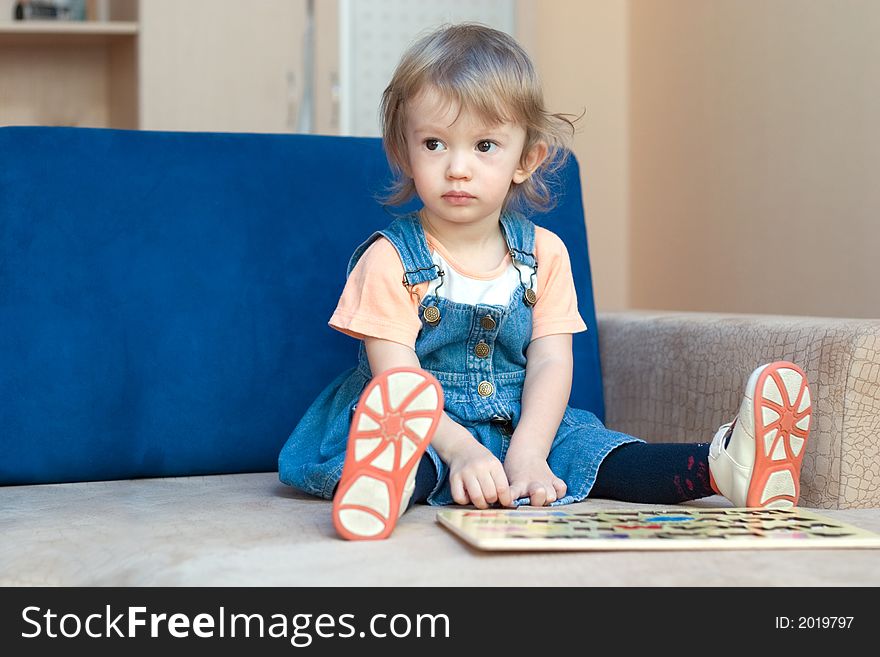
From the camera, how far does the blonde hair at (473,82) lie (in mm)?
1175

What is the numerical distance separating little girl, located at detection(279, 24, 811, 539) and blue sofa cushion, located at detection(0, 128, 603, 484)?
9 cm

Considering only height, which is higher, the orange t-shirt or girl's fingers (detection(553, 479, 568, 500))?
the orange t-shirt

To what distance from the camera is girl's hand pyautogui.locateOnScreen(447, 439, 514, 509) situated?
41.5 inches

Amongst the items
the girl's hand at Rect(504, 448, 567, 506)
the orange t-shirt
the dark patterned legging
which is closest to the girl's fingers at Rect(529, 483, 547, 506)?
the girl's hand at Rect(504, 448, 567, 506)

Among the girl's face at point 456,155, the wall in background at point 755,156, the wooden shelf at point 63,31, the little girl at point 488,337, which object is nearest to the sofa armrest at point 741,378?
the little girl at point 488,337

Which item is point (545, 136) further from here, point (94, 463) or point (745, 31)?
Result: point (745, 31)

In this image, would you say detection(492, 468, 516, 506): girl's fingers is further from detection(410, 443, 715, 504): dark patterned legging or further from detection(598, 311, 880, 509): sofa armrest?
detection(598, 311, 880, 509): sofa armrest

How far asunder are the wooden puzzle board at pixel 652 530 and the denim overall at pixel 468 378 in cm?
21

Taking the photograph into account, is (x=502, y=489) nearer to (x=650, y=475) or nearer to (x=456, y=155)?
(x=650, y=475)

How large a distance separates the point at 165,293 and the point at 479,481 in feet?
1.58

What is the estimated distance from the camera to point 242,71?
2703 millimetres

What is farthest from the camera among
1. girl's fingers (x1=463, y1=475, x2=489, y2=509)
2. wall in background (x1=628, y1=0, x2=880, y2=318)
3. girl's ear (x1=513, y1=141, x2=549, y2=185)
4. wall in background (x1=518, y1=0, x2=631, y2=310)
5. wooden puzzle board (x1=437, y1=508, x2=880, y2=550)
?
wall in background (x1=518, y1=0, x2=631, y2=310)

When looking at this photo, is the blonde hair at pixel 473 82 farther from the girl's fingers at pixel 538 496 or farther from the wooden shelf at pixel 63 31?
the wooden shelf at pixel 63 31
